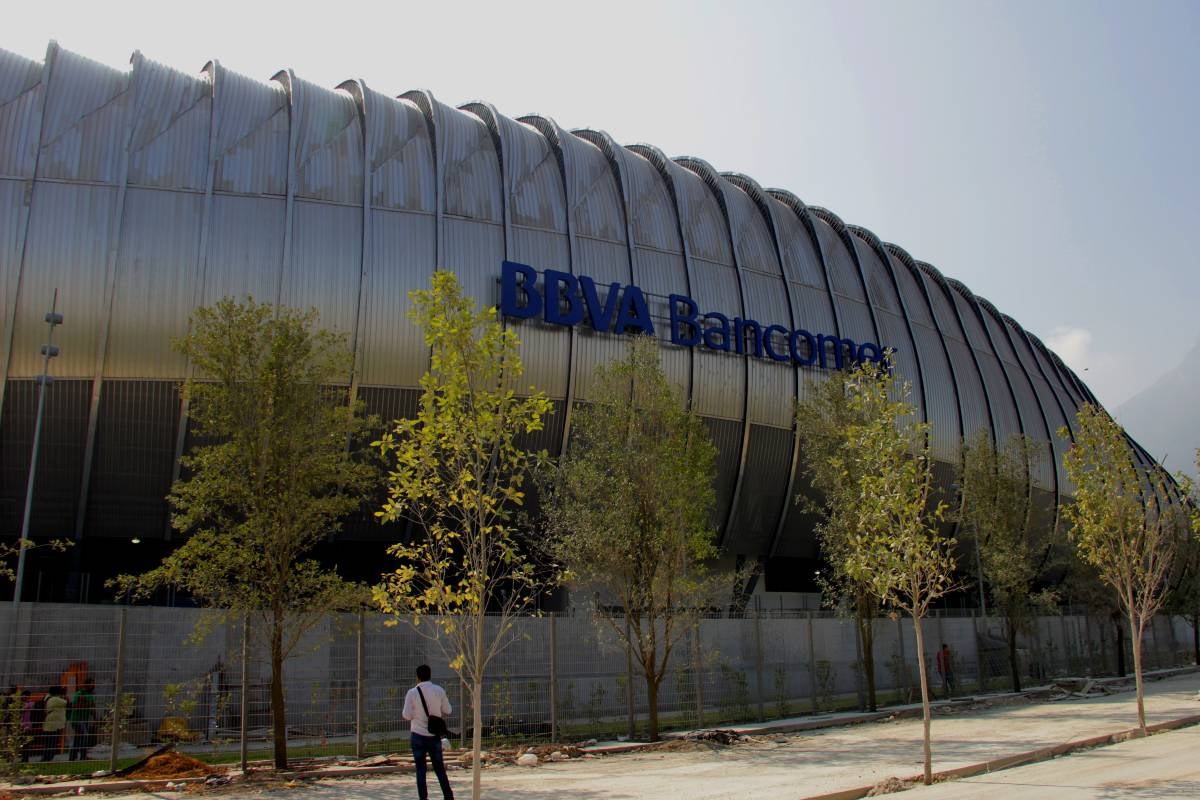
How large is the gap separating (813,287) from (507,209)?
47.8 ft

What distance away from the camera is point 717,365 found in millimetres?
34344

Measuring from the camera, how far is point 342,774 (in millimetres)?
15820

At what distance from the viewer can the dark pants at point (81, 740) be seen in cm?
1566

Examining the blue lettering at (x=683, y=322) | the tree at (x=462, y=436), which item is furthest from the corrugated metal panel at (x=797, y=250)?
the tree at (x=462, y=436)

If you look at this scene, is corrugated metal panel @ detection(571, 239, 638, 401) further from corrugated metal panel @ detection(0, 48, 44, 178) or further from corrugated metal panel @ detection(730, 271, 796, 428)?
corrugated metal panel @ detection(0, 48, 44, 178)

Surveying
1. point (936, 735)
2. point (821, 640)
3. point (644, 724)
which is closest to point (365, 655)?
point (644, 724)

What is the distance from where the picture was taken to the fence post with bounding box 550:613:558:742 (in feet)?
65.4

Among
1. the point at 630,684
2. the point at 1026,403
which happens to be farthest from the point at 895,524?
the point at 1026,403

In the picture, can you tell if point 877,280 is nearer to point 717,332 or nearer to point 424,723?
point 717,332

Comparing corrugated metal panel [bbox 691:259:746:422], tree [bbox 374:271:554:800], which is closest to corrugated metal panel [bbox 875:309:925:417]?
corrugated metal panel [bbox 691:259:746:422]

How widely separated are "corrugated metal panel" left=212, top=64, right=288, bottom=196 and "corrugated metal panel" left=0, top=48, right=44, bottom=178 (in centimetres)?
488

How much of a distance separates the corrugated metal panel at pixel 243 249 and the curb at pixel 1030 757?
69.1 ft

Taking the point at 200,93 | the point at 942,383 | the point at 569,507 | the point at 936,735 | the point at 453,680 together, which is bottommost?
the point at 936,735

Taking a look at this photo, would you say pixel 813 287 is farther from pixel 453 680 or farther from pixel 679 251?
pixel 453 680
